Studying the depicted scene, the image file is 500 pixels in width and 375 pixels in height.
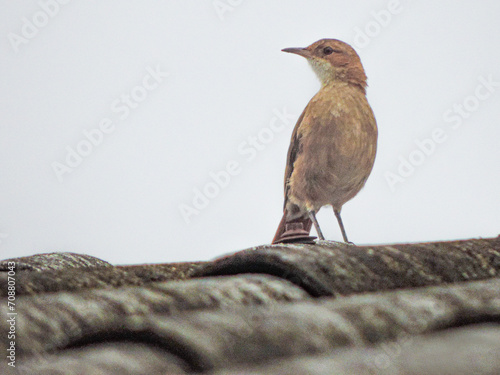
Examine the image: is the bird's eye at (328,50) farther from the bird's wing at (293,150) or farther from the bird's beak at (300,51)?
the bird's wing at (293,150)

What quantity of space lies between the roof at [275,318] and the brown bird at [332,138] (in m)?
3.81

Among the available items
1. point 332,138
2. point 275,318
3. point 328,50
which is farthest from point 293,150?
point 275,318

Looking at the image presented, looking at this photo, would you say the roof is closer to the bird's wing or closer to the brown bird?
the brown bird

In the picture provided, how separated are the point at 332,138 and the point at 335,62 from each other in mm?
938

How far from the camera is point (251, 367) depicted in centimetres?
100

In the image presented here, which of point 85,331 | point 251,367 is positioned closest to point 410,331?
point 251,367

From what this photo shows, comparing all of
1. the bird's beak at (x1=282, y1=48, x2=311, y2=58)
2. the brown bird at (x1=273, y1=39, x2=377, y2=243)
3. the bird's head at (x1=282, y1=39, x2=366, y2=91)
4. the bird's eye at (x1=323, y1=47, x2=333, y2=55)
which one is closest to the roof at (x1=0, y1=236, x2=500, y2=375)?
the brown bird at (x1=273, y1=39, x2=377, y2=243)

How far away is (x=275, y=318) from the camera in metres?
1.15

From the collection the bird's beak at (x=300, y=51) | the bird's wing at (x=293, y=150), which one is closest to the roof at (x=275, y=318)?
the bird's wing at (x=293, y=150)

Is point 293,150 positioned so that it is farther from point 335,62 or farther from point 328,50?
point 328,50

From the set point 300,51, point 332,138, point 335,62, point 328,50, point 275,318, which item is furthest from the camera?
point 300,51

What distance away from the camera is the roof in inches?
39.5

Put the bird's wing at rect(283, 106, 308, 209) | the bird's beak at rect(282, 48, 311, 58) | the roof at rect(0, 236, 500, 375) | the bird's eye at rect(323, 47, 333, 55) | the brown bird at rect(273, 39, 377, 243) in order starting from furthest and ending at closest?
1. the bird's beak at rect(282, 48, 311, 58)
2. the bird's eye at rect(323, 47, 333, 55)
3. the bird's wing at rect(283, 106, 308, 209)
4. the brown bird at rect(273, 39, 377, 243)
5. the roof at rect(0, 236, 500, 375)

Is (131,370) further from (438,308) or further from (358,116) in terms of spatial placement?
(358,116)
